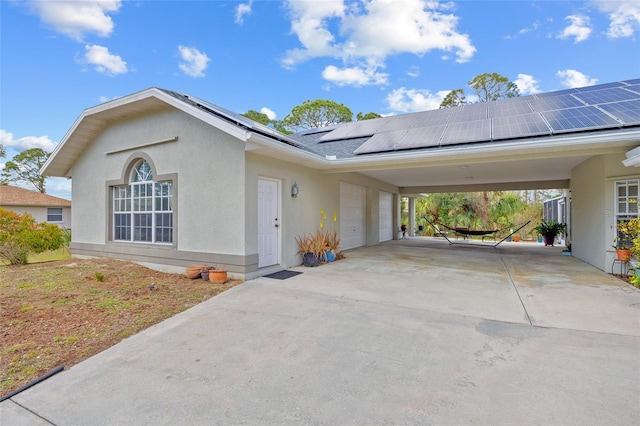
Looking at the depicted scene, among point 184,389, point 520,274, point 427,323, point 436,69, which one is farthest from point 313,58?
point 184,389

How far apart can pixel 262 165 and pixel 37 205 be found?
21854 millimetres

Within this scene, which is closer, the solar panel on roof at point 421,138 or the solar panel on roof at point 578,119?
the solar panel on roof at point 578,119

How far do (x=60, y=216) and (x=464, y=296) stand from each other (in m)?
26.7

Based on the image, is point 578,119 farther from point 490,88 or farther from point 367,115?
point 490,88

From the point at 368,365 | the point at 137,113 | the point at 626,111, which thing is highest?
the point at 137,113

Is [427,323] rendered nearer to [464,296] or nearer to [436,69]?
[464,296]

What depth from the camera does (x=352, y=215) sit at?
11016mm

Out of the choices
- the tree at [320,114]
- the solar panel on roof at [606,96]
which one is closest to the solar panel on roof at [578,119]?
the solar panel on roof at [606,96]

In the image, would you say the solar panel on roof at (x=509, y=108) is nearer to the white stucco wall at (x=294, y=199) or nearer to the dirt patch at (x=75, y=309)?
the white stucco wall at (x=294, y=199)

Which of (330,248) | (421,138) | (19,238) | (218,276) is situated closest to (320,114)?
(421,138)

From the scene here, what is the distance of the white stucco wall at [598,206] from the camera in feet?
21.7

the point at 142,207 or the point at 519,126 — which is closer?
the point at 519,126

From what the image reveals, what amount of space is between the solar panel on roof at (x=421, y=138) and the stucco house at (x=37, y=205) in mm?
23468

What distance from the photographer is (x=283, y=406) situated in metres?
2.30
